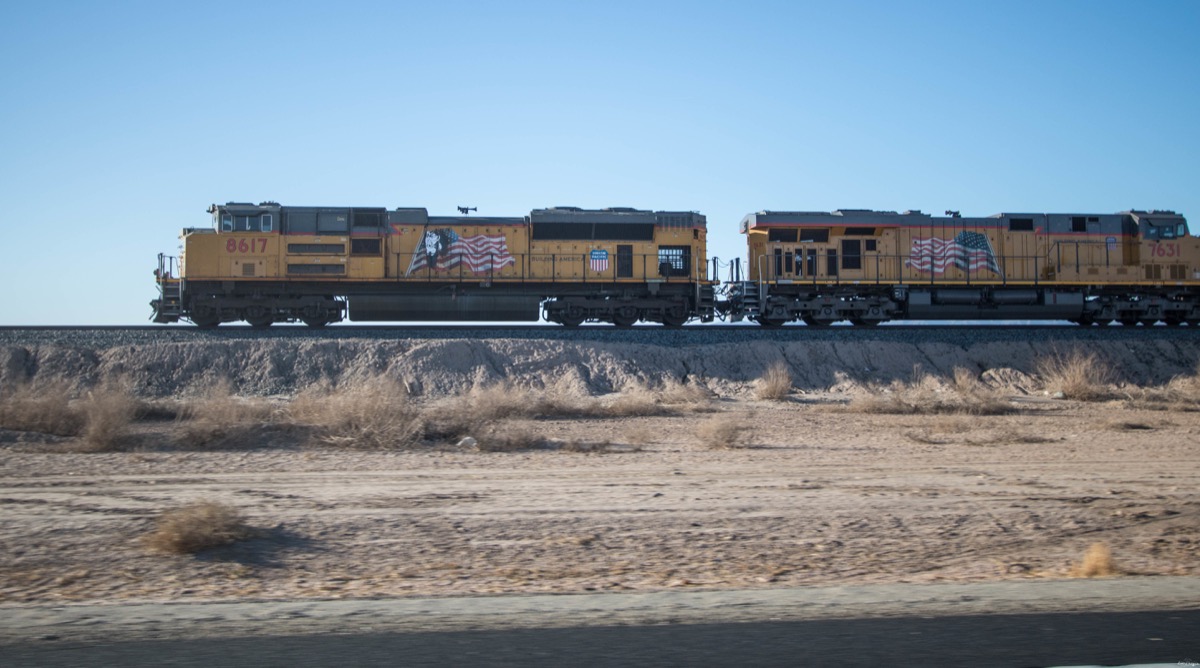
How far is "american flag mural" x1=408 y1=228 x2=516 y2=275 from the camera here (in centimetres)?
2589

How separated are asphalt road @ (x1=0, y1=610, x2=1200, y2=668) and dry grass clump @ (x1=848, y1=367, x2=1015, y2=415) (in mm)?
13349

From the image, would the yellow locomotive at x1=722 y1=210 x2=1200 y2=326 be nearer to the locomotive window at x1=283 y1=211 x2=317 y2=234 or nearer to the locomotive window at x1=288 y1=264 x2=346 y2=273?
the locomotive window at x1=288 y1=264 x2=346 y2=273

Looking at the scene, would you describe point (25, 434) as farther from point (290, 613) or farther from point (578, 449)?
point (290, 613)

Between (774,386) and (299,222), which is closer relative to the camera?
(774,386)

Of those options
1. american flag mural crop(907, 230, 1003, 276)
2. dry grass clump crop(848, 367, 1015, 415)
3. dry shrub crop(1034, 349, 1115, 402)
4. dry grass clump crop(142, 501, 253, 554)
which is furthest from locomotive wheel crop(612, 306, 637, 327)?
dry grass clump crop(142, 501, 253, 554)

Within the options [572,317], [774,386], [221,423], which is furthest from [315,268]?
[774,386]

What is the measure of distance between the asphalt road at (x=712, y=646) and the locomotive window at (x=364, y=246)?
2212 centimetres

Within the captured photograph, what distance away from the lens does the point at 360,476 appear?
9.77m

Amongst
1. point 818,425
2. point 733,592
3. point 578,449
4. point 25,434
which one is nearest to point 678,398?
point 818,425

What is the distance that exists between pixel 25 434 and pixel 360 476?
6406 millimetres

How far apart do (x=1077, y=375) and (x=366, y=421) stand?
17.1 meters

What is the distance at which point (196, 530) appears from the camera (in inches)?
253

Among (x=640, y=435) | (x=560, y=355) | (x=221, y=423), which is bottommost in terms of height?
(x=640, y=435)

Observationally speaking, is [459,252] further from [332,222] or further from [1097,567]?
[1097,567]
